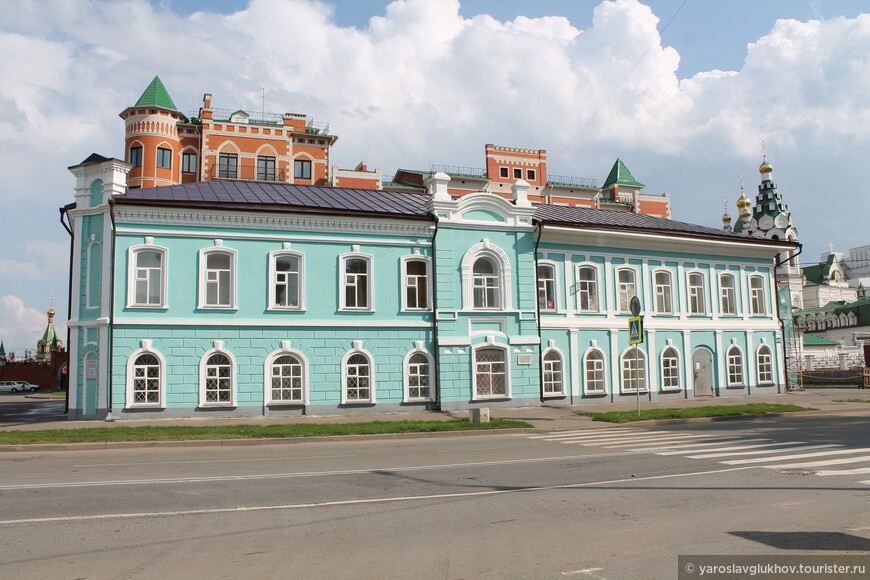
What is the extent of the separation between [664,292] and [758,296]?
18.0 feet

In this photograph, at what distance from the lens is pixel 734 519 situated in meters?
7.71

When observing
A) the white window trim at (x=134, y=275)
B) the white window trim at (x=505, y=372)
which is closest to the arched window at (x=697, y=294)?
the white window trim at (x=505, y=372)

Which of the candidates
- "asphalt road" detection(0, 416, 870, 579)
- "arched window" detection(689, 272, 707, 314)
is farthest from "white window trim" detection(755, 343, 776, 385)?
"asphalt road" detection(0, 416, 870, 579)

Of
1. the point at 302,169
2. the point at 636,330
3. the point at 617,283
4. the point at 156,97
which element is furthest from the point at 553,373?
the point at 156,97

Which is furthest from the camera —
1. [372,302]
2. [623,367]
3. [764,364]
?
[764,364]

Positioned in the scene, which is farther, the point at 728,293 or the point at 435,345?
the point at 728,293

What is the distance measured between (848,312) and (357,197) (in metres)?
77.7

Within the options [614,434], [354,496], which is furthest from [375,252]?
[354,496]

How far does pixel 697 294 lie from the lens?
29891 millimetres

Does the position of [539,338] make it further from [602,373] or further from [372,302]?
[372,302]

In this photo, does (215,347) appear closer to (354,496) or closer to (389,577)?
(354,496)

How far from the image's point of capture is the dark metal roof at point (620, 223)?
27.3 meters

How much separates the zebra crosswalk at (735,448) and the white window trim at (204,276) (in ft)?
35.2

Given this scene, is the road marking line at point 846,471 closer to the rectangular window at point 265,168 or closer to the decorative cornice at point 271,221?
the decorative cornice at point 271,221
